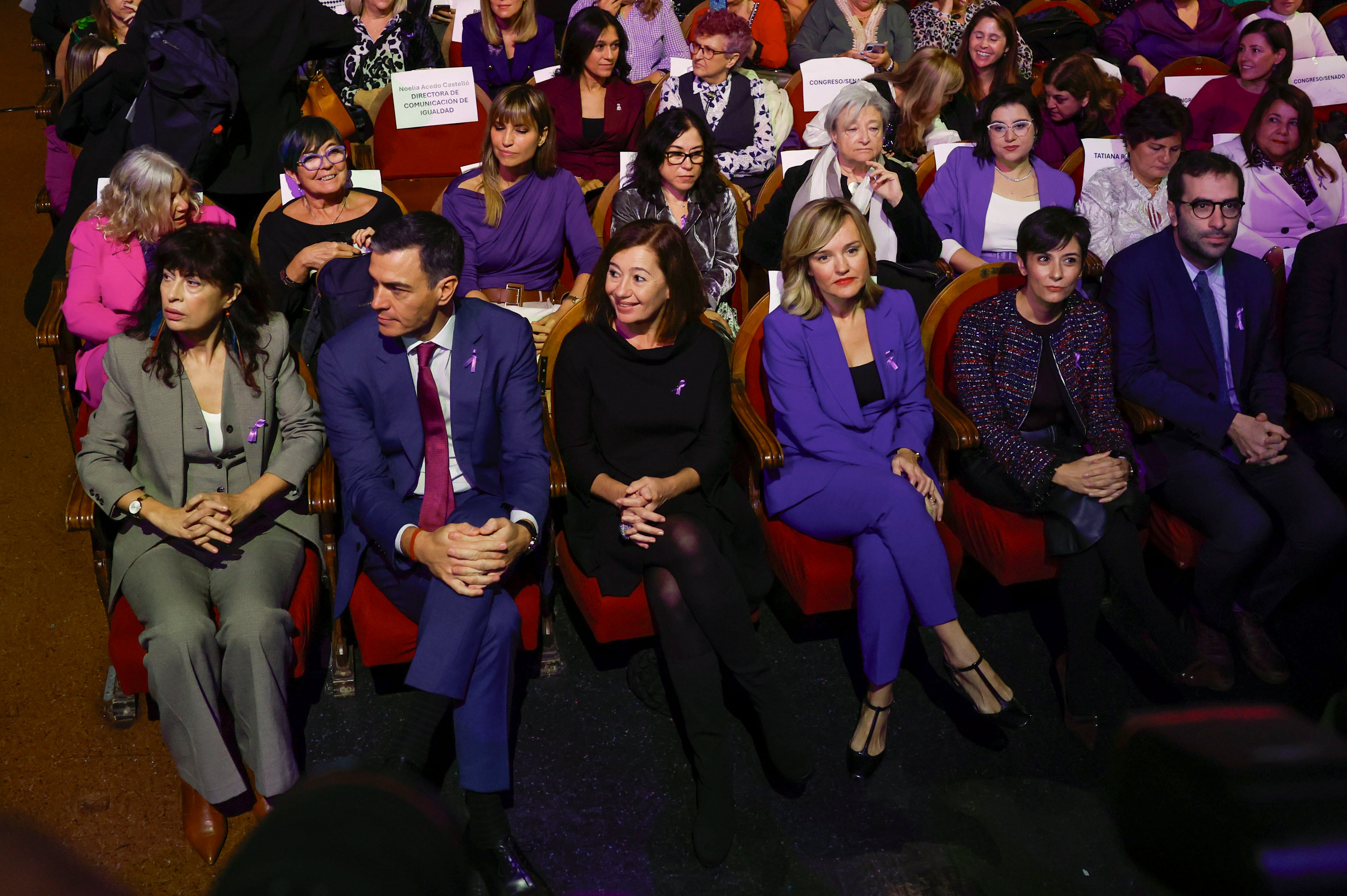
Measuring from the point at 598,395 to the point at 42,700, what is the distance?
163 cm

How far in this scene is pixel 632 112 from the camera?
168 inches

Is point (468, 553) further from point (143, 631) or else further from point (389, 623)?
point (143, 631)

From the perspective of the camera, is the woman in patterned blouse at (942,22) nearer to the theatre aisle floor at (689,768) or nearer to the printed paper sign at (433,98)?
the printed paper sign at (433,98)

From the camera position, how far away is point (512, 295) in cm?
350

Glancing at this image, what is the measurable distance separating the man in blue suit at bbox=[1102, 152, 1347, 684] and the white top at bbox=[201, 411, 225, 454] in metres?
2.53

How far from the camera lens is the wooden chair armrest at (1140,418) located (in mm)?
2889

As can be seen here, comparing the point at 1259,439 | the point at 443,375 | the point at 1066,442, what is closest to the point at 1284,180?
the point at 1259,439

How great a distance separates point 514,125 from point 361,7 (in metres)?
1.58

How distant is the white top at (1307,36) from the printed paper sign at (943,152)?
242cm

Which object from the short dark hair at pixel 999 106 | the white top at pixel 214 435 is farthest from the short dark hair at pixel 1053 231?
the white top at pixel 214 435

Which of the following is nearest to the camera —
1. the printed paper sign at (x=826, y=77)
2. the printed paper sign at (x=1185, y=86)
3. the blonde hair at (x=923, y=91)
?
the blonde hair at (x=923, y=91)

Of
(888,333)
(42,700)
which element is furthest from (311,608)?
(888,333)

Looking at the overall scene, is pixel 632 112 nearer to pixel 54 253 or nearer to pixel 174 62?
pixel 174 62

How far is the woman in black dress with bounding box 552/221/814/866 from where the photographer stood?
7.84ft
